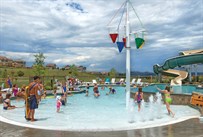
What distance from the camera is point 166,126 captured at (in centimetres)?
896

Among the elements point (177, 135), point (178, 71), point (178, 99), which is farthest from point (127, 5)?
point (178, 71)

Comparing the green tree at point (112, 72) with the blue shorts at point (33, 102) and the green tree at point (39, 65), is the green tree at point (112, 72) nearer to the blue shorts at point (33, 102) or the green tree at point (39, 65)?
the green tree at point (39, 65)

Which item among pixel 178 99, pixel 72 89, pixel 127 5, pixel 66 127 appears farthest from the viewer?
pixel 72 89

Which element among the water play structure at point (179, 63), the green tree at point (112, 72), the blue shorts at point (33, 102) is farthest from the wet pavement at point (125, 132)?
the green tree at point (112, 72)

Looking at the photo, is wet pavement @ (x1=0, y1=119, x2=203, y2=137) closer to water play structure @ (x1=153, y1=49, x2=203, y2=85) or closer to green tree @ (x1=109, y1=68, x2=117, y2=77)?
water play structure @ (x1=153, y1=49, x2=203, y2=85)

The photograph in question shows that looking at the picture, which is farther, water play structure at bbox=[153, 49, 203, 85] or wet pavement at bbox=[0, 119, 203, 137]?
water play structure at bbox=[153, 49, 203, 85]

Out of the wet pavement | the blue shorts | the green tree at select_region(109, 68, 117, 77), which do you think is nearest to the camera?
the wet pavement

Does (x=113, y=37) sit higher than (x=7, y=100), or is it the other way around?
(x=113, y=37)

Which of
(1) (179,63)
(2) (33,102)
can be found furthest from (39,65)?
(2) (33,102)

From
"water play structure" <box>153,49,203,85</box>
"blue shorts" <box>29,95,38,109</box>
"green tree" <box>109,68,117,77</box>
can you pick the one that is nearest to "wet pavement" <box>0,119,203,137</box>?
"blue shorts" <box>29,95,38,109</box>

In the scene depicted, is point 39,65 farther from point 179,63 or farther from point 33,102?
point 33,102

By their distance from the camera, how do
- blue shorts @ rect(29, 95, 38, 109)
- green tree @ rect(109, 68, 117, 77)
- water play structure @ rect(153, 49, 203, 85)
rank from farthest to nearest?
green tree @ rect(109, 68, 117, 77), water play structure @ rect(153, 49, 203, 85), blue shorts @ rect(29, 95, 38, 109)

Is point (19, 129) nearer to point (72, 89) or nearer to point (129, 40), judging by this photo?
point (129, 40)

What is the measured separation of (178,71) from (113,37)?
108 feet
